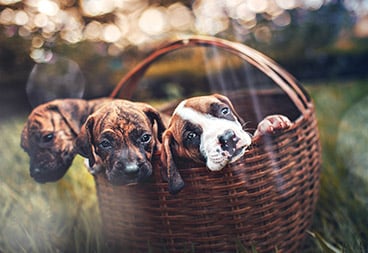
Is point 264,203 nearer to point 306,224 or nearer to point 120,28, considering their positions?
point 306,224

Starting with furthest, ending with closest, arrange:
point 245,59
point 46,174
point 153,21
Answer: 1. point 153,21
2. point 245,59
3. point 46,174

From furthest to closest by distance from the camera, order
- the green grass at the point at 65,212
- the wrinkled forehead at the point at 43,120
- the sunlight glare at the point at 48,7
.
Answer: the sunlight glare at the point at 48,7 → the green grass at the point at 65,212 → the wrinkled forehead at the point at 43,120

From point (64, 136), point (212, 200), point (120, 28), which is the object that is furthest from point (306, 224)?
point (120, 28)

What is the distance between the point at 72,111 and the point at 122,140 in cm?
34

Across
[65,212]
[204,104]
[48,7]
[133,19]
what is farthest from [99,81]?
[204,104]

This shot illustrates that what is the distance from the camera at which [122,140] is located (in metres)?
1.15

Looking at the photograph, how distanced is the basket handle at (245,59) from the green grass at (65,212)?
1.24ft

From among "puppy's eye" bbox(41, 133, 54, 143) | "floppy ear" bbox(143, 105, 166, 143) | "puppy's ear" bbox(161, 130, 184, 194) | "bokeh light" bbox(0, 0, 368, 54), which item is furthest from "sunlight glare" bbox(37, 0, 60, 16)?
"puppy's ear" bbox(161, 130, 184, 194)

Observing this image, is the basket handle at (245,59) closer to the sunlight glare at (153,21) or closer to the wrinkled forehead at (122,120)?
the wrinkled forehead at (122,120)

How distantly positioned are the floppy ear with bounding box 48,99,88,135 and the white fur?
0.37 metres

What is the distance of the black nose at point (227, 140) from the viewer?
3.70 feet

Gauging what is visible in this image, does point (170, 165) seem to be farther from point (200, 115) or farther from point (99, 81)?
point (99, 81)

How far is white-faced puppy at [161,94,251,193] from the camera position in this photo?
113cm

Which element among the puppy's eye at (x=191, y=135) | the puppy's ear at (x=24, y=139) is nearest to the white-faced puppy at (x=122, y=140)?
the puppy's eye at (x=191, y=135)
